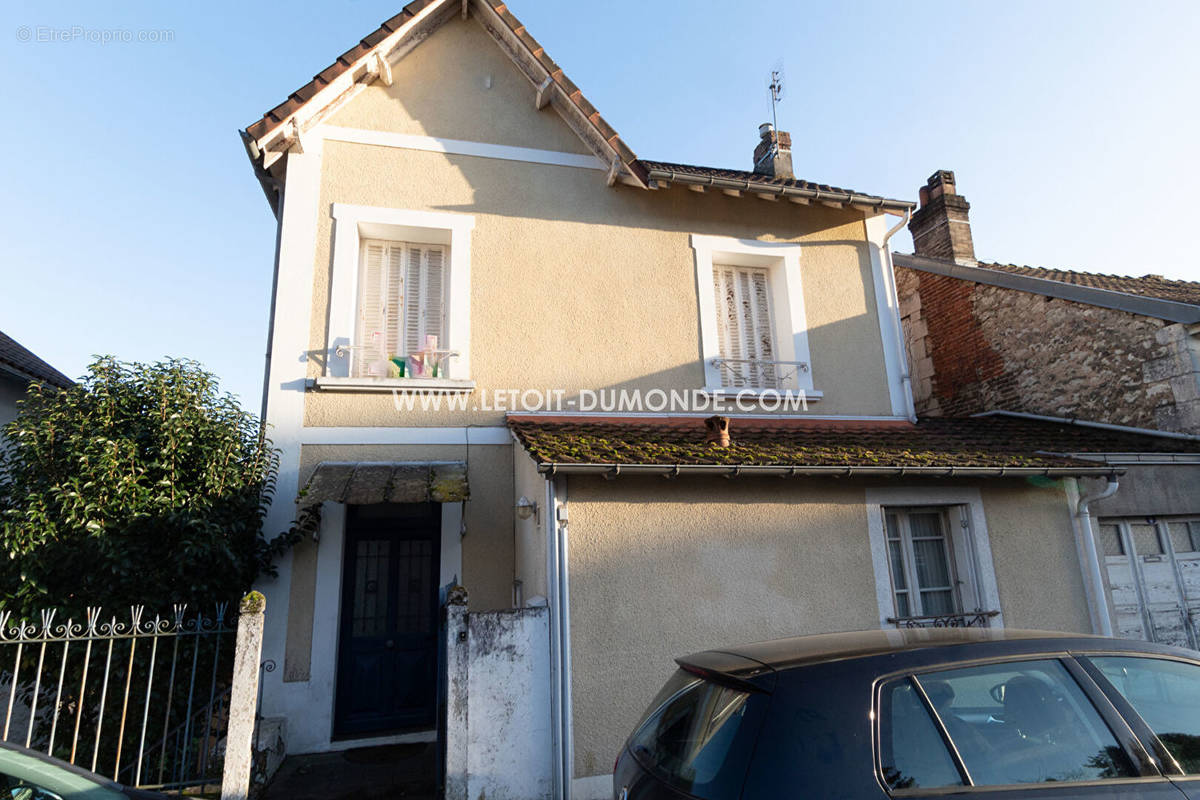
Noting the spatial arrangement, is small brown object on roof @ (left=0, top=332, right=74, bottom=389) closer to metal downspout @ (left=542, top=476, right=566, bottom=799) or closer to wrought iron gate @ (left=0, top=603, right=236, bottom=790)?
wrought iron gate @ (left=0, top=603, right=236, bottom=790)

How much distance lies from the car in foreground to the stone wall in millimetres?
10611

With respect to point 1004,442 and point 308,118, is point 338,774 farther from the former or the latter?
point 1004,442

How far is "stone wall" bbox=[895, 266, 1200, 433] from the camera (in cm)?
796

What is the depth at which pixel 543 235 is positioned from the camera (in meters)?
7.64

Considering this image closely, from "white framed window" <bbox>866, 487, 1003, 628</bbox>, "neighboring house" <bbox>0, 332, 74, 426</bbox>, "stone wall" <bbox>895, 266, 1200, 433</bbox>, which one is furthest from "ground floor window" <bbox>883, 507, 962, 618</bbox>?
"neighboring house" <bbox>0, 332, 74, 426</bbox>

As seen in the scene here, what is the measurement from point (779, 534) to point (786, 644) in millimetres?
2825

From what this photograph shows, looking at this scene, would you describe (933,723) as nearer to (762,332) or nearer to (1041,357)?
(762,332)

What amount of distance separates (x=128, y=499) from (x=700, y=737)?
5042 millimetres

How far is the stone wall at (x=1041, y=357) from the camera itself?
7.96m

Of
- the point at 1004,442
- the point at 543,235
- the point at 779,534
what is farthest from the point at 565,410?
the point at 1004,442

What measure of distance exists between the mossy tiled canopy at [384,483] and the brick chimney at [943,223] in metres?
9.87

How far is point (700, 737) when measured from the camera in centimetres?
252

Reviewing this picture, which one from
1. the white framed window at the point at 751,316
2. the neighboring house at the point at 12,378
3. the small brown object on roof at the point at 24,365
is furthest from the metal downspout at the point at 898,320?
the small brown object on roof at the point at 24,365

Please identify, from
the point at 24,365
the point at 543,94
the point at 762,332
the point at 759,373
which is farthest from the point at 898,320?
the point at 24,365
